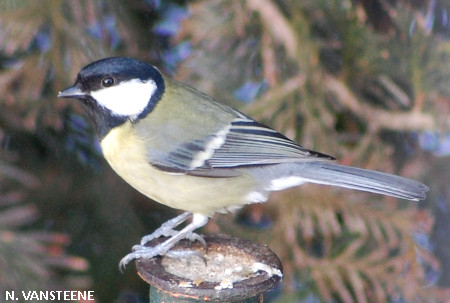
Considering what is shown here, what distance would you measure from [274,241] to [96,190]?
0.76 meters

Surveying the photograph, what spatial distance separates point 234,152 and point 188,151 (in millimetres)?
134

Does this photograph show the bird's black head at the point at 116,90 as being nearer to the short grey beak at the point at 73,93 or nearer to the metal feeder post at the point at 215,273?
the short grey beak at the point at 73,93

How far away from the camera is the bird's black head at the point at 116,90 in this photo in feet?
6.09

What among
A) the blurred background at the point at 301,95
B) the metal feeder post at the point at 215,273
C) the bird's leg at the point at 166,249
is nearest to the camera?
the metal feeder post at the point at 215,273

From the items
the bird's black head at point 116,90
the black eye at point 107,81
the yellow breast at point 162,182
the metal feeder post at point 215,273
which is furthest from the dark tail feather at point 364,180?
the black eye at point 107,81

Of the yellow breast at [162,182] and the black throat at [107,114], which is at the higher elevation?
the black throat at [107,114]

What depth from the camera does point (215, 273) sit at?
5.54 ft

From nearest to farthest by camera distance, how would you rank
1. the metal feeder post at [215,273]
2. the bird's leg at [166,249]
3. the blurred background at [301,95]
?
the metal feeder post at [215,273] → the bird's leg at [166,249] → the blurred background at [301,95]

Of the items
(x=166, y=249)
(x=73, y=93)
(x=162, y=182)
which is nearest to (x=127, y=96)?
(x=73, y=93)

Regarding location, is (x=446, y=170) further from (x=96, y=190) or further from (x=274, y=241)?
(x=96, y=190)

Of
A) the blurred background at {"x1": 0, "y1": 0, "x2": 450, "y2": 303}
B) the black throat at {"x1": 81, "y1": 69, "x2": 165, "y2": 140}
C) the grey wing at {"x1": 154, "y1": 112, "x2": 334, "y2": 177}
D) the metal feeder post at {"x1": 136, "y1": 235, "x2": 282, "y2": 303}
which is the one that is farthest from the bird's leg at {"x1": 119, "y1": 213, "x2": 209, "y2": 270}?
the blurred background at {"x1": 0, "y1": 0, "x2": 450, "y2": 303}

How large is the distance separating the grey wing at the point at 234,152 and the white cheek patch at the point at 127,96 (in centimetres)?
16

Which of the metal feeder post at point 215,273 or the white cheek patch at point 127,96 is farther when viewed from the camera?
the white cheek patch at point 127,96

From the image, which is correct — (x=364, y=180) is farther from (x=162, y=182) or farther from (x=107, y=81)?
(x=107, y=81)
